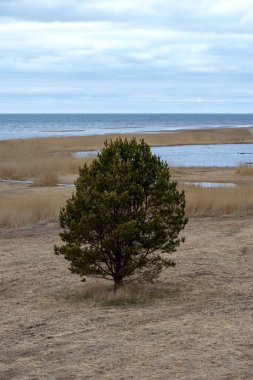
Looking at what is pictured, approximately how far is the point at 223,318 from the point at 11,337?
91.9 inches

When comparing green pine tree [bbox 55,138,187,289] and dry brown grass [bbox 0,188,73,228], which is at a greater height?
green pine tree [bbox 55,138,187,289]

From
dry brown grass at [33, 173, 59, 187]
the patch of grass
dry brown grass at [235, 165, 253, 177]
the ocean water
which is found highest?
the ocean water

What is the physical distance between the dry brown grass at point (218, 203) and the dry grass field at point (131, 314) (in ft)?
3.53

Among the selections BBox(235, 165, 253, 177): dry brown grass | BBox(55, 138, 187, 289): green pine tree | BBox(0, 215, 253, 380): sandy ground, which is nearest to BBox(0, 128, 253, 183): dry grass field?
BBox(235, 165, 253, 177): dry brown grass

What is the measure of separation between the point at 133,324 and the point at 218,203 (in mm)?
10741

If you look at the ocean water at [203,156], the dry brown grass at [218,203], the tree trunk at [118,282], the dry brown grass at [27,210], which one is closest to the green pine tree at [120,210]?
the tree trunk at [118,282]

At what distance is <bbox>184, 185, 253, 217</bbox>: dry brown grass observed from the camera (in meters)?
18.5

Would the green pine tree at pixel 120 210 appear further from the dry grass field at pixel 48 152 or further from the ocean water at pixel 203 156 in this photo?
the ocean water at pixel 203 156

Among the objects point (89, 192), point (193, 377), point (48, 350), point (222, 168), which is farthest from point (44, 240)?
point (222, 168)

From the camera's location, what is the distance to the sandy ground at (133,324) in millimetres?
6637

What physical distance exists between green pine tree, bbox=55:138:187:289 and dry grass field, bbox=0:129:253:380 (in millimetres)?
592

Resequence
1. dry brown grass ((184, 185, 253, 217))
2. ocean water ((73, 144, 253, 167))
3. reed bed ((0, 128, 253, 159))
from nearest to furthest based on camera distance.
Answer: dry brown grass ((184, 185, 253, 217)) → ocean water ((73, 144, 253, 167)) → reed bed ((0, 128, 253, 159))

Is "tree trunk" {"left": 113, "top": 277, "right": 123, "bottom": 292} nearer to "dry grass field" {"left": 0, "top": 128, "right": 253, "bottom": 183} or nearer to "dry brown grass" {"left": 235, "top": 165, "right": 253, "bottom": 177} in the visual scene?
"dry grass field" {"left": 0, "top": 128, "right": 253, "bottom": 183}

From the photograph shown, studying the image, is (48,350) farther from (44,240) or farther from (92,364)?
(44,240)
